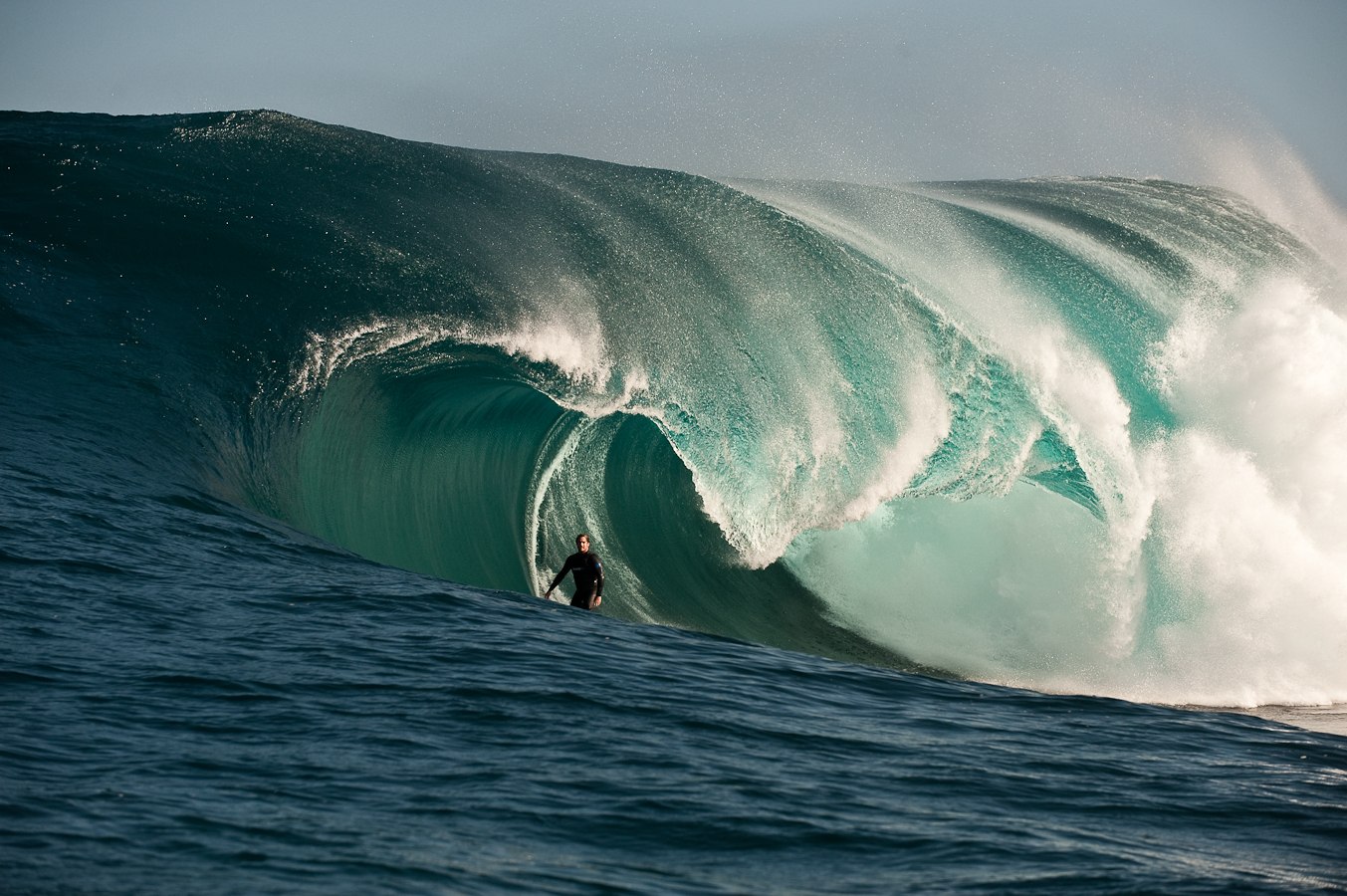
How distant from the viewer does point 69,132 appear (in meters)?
13.0

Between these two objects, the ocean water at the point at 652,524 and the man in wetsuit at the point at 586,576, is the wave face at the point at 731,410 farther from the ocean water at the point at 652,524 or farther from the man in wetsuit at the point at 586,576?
the man in wetsuit at the point at 586,576

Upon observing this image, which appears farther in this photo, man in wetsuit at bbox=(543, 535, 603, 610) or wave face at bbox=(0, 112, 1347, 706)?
wave face at bbox=(0, 112, 1347, 706)

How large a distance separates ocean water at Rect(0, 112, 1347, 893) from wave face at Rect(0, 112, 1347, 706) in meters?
0.04

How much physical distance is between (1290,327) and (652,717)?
33.9 ft

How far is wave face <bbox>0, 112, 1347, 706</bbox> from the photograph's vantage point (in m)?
10.9

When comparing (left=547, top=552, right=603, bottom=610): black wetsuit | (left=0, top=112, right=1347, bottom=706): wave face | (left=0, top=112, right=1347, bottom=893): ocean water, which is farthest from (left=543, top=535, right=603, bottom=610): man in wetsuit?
(left=0, top=112, right=1347, bottom=706): wave face

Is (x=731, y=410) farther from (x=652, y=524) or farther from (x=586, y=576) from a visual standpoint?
(x=586, y=576)

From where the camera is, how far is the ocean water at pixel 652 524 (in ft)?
13.7

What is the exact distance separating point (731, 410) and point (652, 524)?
1.36 m

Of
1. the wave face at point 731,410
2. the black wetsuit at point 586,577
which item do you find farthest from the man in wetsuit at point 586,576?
the wave face at point 731,410

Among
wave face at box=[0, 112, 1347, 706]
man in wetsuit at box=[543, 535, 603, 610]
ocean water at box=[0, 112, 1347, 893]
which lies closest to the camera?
ocean water at box=[0, 112, 1347, 893]

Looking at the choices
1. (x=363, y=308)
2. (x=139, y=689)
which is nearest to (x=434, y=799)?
(x=139, y=689)

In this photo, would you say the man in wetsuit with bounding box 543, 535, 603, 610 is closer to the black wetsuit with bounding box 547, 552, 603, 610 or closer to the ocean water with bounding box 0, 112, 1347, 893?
the black wetsuit with bounding box 547, 552, 603, 610

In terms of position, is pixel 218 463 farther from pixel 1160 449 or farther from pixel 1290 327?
pixel 1290 327
